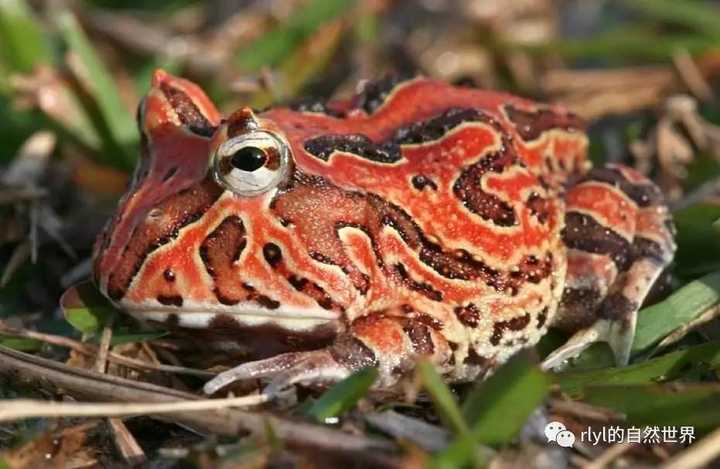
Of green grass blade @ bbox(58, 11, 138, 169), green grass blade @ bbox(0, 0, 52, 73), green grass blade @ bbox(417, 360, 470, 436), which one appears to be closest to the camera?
green grass blade @ bbox(417, 360, 470, 436)

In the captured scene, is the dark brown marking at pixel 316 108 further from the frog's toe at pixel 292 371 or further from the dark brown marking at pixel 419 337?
the frog's toe at pixel 292 371

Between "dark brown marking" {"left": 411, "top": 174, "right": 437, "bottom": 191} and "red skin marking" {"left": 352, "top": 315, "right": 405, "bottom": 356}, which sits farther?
"dark brown marking" {"left": 411, "top": 174, "right": 437, "bottom": 191}

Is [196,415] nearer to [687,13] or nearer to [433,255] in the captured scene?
[433,255]

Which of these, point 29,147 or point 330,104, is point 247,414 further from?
point 29,147

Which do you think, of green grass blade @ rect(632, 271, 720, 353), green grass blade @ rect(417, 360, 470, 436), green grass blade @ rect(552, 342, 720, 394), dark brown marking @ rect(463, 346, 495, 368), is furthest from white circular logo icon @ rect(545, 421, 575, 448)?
green grass blade @ rect(632, 271, 720, 353)

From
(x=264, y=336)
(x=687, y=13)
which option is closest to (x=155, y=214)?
(x=264, y=336)

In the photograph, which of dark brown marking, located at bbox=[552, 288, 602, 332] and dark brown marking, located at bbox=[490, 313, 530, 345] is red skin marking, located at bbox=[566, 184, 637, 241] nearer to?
dark brown marking, located at bbox=[552, 288, 602, 332]

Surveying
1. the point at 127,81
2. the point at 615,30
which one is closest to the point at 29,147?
the point at 127,81

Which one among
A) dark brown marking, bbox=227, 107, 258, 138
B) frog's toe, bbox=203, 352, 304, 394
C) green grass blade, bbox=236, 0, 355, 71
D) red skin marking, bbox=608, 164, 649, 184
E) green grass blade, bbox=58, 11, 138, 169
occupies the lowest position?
frog's toe, bbox=203, 352, 304, 394
